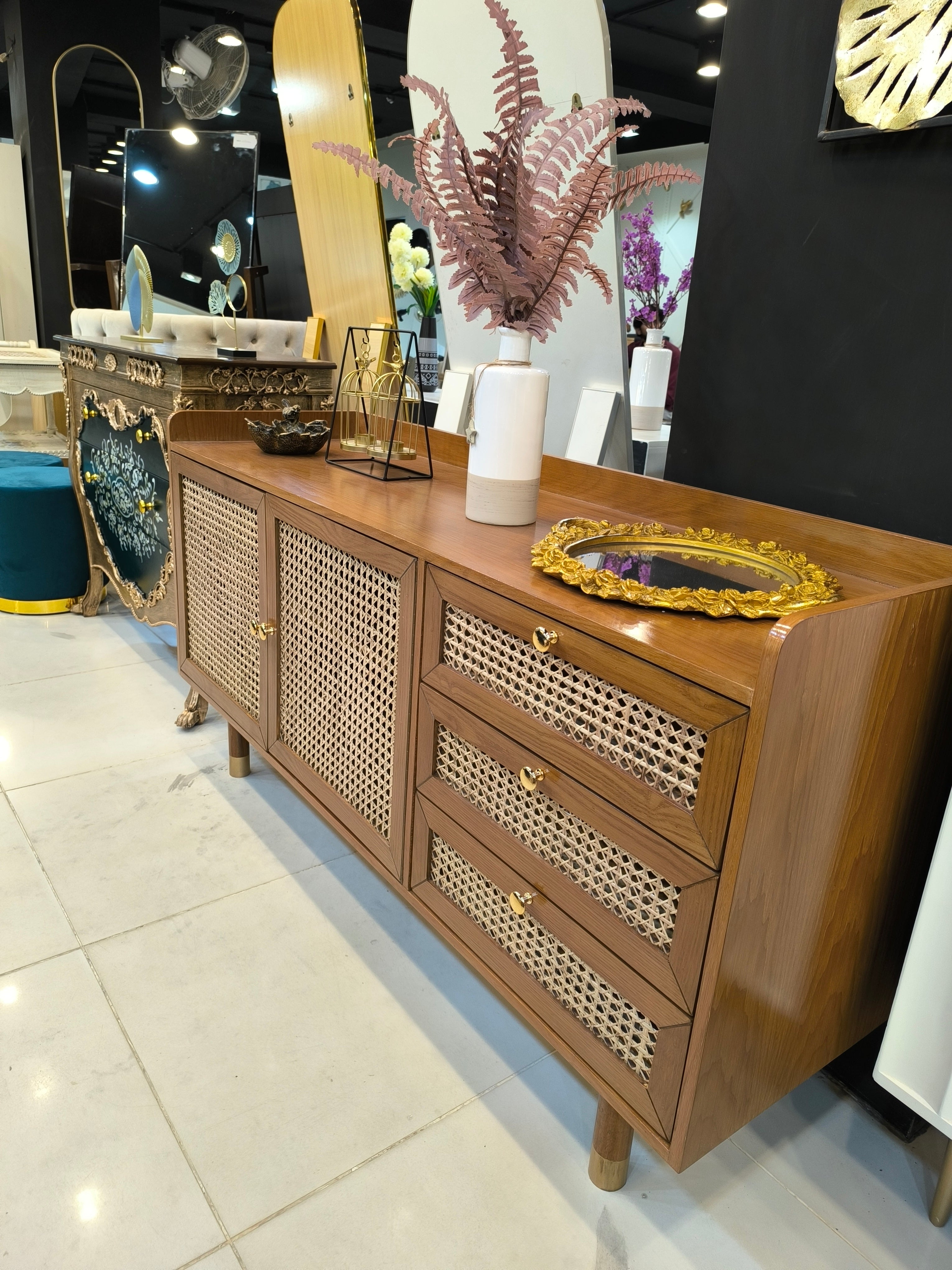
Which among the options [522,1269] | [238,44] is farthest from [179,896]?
[238,44]

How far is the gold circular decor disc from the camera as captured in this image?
3.87 feet

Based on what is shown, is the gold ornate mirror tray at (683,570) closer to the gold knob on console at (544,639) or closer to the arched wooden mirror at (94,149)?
the gold knob on console at (544,639)

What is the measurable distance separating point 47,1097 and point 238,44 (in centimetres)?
523

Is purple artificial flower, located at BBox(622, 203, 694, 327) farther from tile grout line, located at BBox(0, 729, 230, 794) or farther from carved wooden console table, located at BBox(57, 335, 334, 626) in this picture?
tile grout line, located at BBox(0, 729, 230, 794)

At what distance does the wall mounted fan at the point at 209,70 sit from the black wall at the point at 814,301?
4.26 meters

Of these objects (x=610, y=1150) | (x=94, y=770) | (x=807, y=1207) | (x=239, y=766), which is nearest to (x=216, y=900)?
→ (x=239, y=766)

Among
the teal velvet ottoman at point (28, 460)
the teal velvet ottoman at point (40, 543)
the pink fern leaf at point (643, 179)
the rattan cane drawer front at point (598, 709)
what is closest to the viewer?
the rattan cane drawer front at point (598, 709)

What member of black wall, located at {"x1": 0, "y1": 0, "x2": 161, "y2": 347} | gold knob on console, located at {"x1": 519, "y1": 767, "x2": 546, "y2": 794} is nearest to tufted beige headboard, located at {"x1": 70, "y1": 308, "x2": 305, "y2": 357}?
gold knob on console, located at {"x1": 519, "y1": 767, "x2": 546, "y2": 794}

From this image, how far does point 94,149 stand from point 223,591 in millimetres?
5863

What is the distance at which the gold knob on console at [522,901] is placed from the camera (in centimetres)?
125

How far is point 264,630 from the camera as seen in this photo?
1.88 metres

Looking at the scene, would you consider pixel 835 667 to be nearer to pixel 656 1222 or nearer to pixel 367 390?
pixel 656 1222

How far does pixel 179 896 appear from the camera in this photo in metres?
1.85

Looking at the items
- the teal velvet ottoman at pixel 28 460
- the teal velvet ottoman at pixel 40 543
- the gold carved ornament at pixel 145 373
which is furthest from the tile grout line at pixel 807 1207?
the teal velvet ottoman at pixel 28 460
